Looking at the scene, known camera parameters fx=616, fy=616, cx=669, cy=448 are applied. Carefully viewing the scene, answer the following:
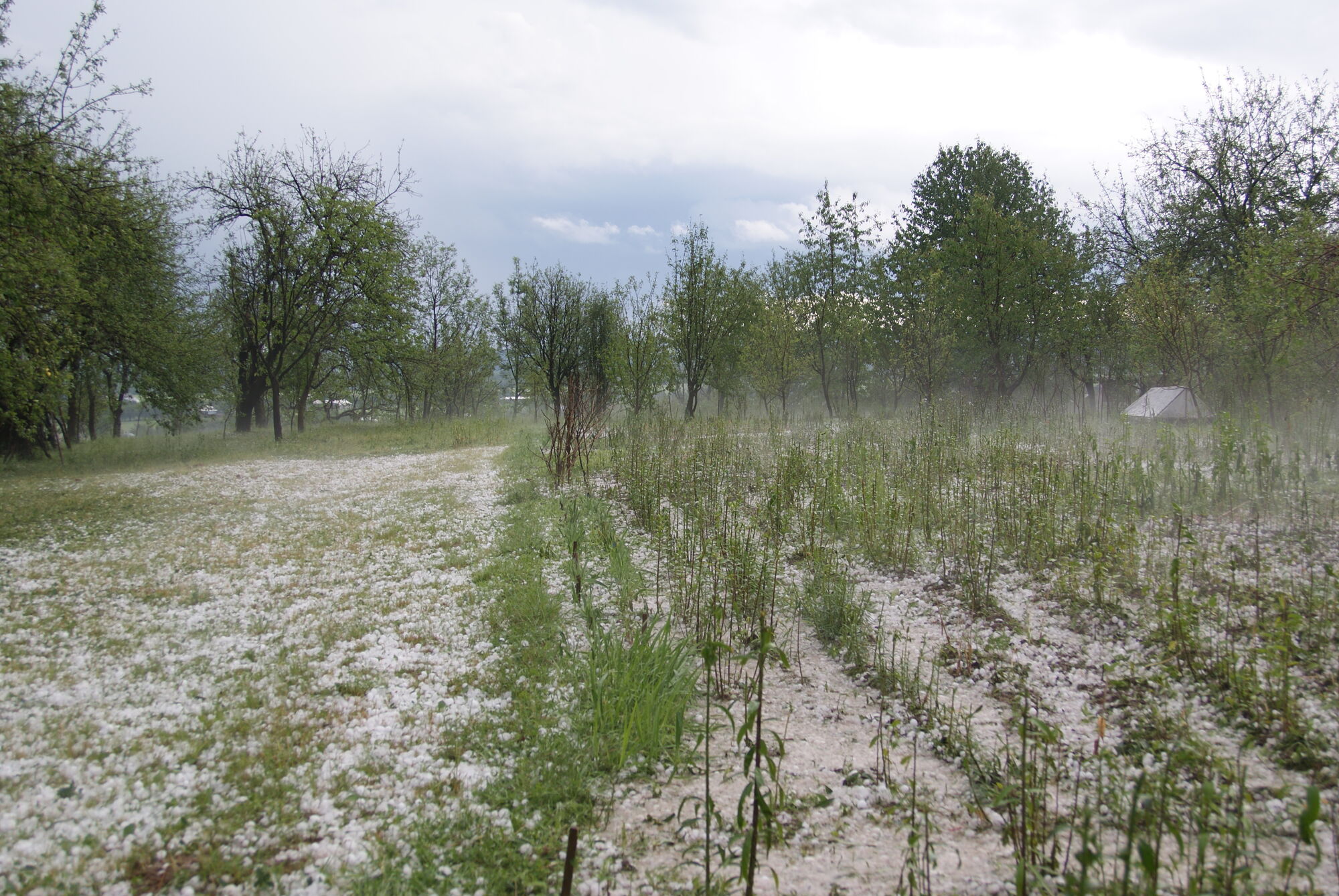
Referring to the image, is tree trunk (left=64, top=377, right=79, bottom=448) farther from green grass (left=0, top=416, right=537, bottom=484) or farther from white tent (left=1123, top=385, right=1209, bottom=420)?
white tent (left=1123, top=385, right=1209, bottom=420)

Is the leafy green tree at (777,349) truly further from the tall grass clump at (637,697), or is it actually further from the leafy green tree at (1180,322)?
the tall grass clump at (637,697)

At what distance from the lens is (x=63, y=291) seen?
10.7 metres

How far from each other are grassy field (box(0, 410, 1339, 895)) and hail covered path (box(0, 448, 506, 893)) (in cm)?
3

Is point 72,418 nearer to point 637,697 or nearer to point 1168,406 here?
point 637,697

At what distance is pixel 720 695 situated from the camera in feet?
13.5

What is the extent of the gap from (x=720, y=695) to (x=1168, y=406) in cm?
2028

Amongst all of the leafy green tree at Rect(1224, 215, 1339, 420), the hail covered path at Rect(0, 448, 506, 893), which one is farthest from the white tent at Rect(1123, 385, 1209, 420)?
the hail covered path at Rect(0, 448, 506, 893)

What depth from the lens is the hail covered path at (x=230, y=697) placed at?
2.74 m

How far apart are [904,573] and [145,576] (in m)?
8.03

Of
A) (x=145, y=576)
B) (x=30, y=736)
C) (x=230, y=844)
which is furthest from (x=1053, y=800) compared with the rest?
(x=145, y=576)

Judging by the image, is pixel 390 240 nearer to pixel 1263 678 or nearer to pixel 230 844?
pixel 230 844

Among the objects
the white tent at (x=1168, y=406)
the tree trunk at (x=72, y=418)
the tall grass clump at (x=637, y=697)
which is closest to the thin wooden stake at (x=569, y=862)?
the tall grass clump at (x=637, y=697)

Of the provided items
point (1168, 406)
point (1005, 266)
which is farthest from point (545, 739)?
point (1005, 266)

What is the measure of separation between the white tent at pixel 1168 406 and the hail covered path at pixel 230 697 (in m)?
18.7
